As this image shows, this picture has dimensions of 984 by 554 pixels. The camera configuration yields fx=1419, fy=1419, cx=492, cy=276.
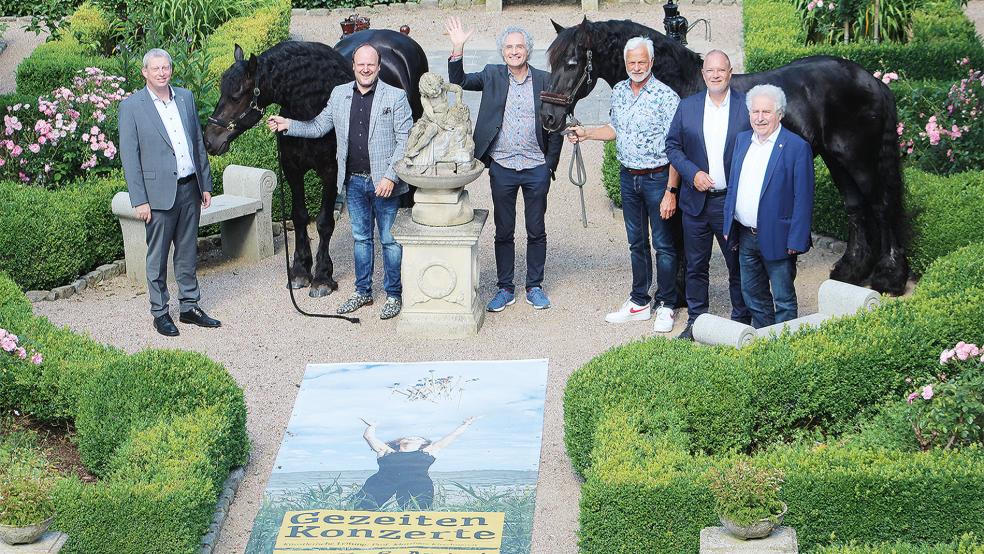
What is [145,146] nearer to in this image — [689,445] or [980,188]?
[689,445]

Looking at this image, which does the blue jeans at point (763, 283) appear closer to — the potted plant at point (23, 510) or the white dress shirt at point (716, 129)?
the white dress shirt at point (716, 129)

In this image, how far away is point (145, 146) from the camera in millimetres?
9305

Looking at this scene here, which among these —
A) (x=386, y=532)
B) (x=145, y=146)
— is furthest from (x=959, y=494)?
(x=145, y=146)

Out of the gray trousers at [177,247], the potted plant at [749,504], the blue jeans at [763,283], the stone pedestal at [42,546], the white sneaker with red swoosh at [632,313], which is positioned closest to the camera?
the potted plant at [749,504]

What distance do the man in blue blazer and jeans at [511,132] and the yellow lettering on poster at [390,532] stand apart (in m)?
2.91

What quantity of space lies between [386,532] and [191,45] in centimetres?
1057

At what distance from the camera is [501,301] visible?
32.6 ft

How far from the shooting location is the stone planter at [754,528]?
6012 mm

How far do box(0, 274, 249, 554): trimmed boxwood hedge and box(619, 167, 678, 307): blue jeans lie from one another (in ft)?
9.99

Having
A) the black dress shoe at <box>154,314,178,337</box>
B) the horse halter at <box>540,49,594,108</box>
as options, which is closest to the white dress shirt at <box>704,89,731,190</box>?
the horse halter at <box>540,49,594,108</box>

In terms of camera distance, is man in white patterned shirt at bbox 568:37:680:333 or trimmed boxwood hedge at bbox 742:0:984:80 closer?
man in white patterned shirt at bbox 568:37:680:333

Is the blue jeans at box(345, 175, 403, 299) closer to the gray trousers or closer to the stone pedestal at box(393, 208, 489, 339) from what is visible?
the stone pedestal at box(393, 208, 489, 339)

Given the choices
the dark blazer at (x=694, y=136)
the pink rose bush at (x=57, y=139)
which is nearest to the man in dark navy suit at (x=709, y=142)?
the dark blazer at (x=694, y=136)

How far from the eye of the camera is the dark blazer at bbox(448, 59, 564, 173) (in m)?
9.48
